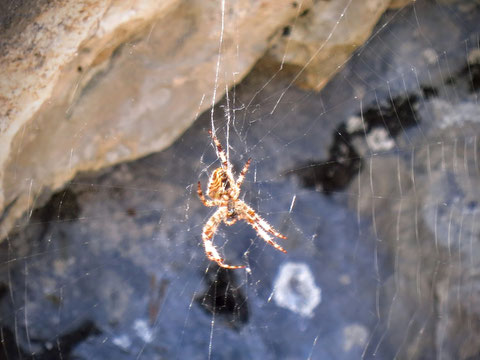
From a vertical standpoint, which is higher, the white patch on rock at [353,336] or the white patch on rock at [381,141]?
the white patch on rock at [381,141]

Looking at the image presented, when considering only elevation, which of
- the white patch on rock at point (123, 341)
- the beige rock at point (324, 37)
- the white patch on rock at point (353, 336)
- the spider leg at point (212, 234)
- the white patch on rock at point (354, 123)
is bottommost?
the white patch on rock at point (353, 336)

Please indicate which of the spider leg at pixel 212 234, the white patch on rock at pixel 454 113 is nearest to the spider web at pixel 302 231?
the white patch on rock at pixel 454 113

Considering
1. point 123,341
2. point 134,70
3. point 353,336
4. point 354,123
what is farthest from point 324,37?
point 123,341

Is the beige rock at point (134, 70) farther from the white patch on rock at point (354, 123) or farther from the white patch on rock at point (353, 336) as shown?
the white patch on rock at point (353, 336)

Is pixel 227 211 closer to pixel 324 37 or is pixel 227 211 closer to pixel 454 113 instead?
pixel 324 37

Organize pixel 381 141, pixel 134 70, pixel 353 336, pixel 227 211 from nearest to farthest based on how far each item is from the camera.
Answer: pixel 134 70 → pixel 381 141 → pixel 353 336 → pixel 227 211

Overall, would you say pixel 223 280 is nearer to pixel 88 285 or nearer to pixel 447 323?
pixel 88 285
